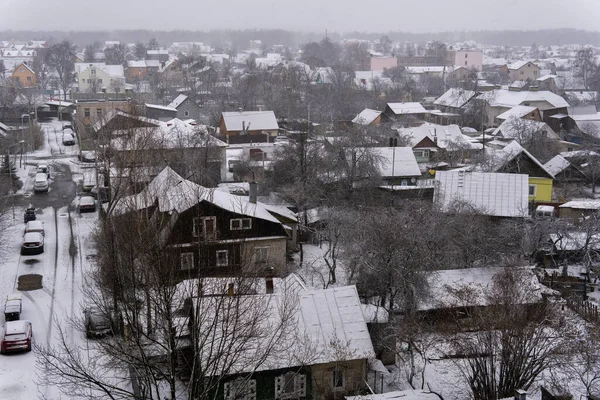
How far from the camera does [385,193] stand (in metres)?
28.6

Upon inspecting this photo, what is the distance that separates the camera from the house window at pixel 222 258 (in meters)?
16.2

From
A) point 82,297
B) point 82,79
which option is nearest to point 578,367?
point 82,297

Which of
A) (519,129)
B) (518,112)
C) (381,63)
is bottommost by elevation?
(519,129)

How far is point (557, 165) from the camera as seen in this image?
3341 cm

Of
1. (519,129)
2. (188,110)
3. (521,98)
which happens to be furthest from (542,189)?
(188,110)

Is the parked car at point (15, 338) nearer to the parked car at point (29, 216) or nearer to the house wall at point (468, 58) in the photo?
the parked car at point (29, 216)

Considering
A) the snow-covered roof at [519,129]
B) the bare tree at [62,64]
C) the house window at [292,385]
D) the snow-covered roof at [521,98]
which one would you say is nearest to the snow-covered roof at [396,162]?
the snow-covered roof at [519,129]

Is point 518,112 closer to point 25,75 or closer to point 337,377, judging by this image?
point 337,377

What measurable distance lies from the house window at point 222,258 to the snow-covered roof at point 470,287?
4.92 meters

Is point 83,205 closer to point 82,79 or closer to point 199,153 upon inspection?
point 199,153

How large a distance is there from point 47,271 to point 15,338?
5.51 metres

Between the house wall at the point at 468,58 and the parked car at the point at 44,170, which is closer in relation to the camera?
the parked car at the point at 44,170

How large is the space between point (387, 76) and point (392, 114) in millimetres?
37273

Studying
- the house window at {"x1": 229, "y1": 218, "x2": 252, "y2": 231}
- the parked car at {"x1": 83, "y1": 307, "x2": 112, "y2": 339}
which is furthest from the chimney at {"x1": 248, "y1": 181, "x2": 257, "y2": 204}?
the parked car at {"x1": 83, "y1": 307, "x2": 112, "y2": 339}
